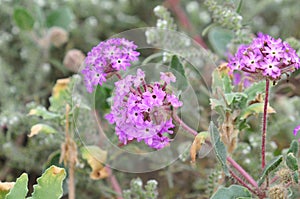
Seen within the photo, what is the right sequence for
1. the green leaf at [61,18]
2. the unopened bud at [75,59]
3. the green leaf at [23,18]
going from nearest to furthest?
1. the unopened bud at [75,59]
2. the green leaf at [23,18]
3. the green leaf at [61,18]

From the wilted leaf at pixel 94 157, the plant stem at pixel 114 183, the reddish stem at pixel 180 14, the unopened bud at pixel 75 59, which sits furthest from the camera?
the reddish stem at pixel 180 14

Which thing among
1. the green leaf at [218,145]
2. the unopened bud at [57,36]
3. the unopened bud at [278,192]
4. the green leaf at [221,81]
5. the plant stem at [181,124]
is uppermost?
the unopened bud at [57,36]

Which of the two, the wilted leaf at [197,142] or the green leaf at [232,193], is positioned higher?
the wilted leaf at [197,142]

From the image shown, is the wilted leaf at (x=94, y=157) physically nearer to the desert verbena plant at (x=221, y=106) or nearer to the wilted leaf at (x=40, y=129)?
the wilted leaf at (x=40, y=129)

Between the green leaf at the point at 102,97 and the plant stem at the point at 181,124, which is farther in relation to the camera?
the green leaf at the point at 102,97

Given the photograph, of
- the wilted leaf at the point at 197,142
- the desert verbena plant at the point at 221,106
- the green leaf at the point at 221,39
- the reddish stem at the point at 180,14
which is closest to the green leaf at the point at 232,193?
the desert verbena plant at the point at 221,106

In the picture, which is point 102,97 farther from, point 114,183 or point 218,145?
point 218,145
